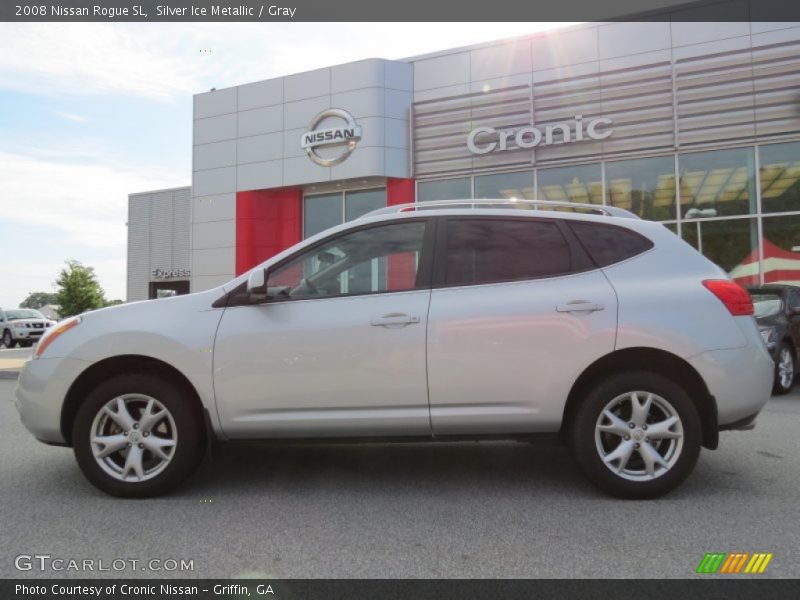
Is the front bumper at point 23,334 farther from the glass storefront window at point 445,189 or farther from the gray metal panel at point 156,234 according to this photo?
the glass storefront window at point 445,189

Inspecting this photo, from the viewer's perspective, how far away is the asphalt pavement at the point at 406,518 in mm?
2820

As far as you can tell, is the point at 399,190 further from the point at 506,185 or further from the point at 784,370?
the point at 784,370

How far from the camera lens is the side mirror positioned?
376 cm

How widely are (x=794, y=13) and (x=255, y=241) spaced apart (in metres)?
13.9

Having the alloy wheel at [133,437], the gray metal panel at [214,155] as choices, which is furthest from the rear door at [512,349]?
the gray metal panel at [214,155]

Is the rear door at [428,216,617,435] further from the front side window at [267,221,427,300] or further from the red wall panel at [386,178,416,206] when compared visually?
the red wall panel at [386,178,416,206]

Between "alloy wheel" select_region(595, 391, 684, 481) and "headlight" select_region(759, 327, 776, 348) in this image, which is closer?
"alloy wheel" select_region(595, 391, 684, 481)

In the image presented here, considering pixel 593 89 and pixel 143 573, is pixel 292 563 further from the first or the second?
pixel 593 89

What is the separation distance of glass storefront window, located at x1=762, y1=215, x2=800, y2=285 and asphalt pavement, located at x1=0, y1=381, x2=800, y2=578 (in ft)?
32.4

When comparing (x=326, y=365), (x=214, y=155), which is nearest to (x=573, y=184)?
(x=214, y=155)

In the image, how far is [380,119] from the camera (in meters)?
15.9

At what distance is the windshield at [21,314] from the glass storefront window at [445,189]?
1908cm

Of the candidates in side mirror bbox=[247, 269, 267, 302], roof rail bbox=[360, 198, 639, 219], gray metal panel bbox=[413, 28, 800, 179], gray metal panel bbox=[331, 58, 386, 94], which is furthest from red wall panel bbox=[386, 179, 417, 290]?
gray metal panel bbox=[331, 58, 386, 94]
